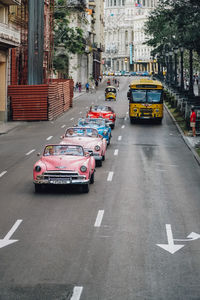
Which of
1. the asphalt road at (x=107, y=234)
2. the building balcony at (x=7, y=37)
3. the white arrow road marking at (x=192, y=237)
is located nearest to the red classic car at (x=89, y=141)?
the asphalt road at (x=107, y=234)

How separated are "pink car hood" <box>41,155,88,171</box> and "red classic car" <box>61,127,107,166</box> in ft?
14.4

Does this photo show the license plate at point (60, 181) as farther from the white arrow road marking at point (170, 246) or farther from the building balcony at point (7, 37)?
the building balcony at point (7, 37)

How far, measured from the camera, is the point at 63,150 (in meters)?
20.2

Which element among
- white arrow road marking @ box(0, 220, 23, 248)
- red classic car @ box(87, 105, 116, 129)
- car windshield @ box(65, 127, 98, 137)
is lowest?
white arrow road marking @ box(0, 220, 23, 248)

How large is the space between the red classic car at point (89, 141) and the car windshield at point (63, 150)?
3.31 m

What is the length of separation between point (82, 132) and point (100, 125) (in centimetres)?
533

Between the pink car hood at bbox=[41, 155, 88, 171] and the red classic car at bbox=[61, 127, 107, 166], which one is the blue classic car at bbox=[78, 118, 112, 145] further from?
the pink car hood at bbox=[41, 155, 88, 171]

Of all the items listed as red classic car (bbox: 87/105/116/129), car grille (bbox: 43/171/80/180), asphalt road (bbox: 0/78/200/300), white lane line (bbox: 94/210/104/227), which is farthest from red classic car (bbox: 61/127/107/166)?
red classic car (bbox: 87/105/116/129)

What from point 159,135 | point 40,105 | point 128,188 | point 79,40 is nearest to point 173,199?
point 128,188

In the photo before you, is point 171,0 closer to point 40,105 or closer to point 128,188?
point 40,105

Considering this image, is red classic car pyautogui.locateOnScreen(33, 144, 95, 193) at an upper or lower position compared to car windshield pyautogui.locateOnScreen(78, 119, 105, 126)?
lower

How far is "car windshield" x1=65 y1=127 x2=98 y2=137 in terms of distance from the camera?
26791 millimetres

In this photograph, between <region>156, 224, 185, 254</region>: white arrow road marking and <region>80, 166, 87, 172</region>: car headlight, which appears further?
<region>80, 166, 87, 172</region>: car headlight

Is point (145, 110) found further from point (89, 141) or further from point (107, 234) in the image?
point (107, 234)
